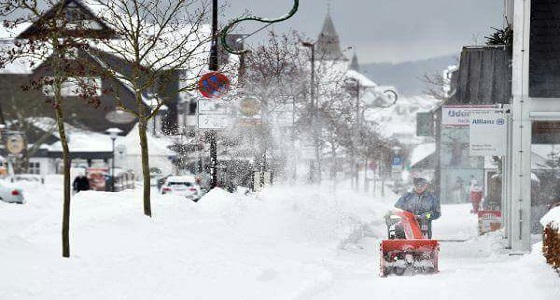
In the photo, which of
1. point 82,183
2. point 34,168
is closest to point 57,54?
point 82,183

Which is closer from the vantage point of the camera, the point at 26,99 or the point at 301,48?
the point at 301,48

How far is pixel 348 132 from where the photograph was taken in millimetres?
51312

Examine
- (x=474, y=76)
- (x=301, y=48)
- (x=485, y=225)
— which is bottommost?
(x=485, y=225)

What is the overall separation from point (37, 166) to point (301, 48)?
1368 inches

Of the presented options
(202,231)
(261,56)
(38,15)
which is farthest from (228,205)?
(261,56)

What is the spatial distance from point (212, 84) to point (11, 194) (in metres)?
20.6

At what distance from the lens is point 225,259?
49.2 feet

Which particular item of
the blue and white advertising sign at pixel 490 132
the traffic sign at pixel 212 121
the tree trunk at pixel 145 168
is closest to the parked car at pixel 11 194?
the traffic sign at pixel 212 121

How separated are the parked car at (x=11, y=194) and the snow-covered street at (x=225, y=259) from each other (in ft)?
57.9

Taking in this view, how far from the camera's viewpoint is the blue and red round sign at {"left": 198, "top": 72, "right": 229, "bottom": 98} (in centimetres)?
2089

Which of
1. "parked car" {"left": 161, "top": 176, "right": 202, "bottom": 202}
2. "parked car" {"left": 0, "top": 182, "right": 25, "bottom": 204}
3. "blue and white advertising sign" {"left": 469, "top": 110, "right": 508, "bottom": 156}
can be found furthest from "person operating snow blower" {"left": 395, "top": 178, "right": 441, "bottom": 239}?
"parked car" {"left": 161, "top": 176, "right": 202, "bottom": 202}

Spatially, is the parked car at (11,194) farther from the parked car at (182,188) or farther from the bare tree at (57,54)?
the bare tree at (57,54)

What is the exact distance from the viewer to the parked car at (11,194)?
129 ft

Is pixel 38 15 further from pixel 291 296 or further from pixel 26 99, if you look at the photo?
pixel 26 99
